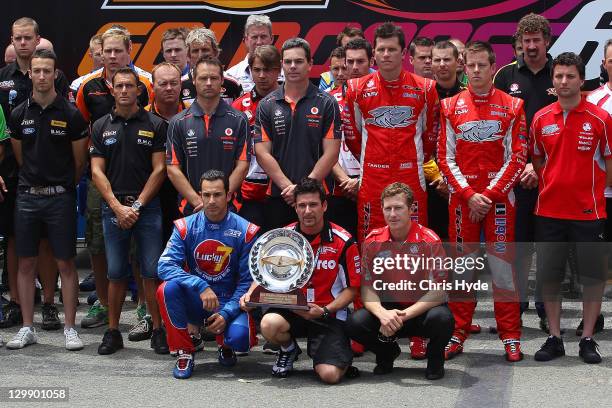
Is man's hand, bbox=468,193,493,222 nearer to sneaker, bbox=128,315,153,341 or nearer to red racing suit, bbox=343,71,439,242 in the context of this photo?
red racing suit, bbox=343,71,439,242

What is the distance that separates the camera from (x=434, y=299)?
713cm

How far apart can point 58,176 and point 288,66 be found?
6.41 feet

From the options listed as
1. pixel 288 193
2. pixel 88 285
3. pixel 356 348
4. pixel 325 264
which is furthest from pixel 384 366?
pixel 88 285

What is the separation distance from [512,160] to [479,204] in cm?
40

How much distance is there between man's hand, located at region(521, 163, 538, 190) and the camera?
7898mm

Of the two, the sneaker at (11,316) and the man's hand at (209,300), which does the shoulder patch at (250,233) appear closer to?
the man's hand at (209,300)

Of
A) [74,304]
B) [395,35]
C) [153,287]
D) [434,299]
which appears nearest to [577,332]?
[434,299]

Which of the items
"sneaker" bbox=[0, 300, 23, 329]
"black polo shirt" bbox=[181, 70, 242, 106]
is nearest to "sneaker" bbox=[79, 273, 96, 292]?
"sneaker" bbox=[0, 300, 23, 329]

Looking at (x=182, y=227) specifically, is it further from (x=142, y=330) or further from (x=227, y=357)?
(x=142, y=330)

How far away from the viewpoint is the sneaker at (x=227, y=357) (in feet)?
24.4

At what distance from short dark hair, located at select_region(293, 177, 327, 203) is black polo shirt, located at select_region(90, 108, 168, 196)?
53.0 inches

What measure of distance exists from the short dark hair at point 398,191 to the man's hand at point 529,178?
3.45ft

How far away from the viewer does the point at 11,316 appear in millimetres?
8750

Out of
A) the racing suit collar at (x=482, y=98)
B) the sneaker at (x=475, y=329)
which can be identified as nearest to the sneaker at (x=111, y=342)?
the sneaker at (x=475, y=329)
